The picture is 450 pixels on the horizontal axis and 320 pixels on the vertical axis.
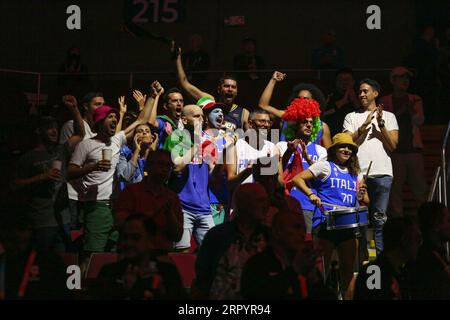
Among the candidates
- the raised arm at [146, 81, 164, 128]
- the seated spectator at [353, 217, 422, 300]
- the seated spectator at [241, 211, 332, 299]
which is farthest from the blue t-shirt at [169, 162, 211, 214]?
the seated spectator at [241, 211, 332, 299]

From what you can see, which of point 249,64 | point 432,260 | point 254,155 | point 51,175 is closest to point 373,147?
point 254,155

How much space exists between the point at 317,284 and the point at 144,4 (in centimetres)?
807

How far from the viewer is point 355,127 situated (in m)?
10.9

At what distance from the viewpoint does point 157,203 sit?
8031 mm

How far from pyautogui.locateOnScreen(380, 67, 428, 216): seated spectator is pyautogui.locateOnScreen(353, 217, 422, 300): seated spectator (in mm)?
3540

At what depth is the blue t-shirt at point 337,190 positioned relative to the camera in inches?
374

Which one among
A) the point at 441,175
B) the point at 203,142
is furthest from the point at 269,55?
the point at 203,142

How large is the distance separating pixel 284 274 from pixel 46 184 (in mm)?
3474

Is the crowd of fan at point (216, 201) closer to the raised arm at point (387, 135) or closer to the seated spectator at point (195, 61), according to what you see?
the raised arm at point (387, 135)

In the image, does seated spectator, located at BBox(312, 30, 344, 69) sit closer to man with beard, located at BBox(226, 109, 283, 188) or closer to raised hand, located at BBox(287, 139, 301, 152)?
man with beard, located at BBox(226, 109, 283, 188)

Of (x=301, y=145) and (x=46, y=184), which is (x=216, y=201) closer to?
(x=301, y=145)

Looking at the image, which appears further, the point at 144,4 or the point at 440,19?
the point at 440,19

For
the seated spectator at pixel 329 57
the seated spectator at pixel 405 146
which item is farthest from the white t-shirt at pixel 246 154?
the seated spectator at pixel 329 57

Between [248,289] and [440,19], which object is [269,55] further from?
[248,289]
